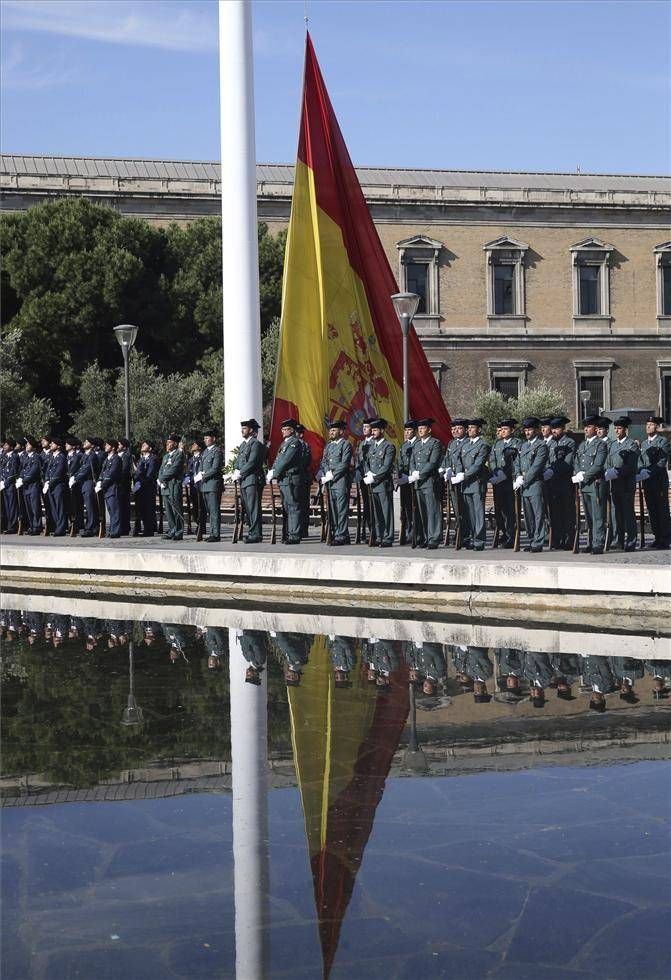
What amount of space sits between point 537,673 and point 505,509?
25.8 ft

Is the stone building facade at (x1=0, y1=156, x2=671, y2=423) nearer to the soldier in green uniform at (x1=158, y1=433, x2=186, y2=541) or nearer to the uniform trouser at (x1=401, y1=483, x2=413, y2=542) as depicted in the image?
the soldier in green uniform at (x1=158, y1=433, x2=186, y2=541)

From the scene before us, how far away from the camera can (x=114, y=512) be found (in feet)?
63.6

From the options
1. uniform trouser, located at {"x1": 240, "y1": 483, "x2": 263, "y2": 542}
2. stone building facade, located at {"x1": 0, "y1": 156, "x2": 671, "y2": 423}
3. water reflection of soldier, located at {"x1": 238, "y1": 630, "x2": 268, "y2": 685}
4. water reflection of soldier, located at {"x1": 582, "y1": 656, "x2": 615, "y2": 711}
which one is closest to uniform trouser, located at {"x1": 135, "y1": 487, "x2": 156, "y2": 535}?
uniform trouser, located at {"x1": 240, "y1": 483, "x2": 263, "y2": 542}

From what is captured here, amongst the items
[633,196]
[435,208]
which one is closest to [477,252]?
[435,208]

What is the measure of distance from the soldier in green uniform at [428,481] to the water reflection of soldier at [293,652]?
201 inches

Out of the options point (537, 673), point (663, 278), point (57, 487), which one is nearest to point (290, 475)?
point (57, 487)

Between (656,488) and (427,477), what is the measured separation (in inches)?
101

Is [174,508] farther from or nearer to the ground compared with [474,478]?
nearer to the ground

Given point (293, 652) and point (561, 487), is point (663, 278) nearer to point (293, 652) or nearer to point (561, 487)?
point (561, 487)

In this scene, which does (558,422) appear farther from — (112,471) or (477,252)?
(477,252)

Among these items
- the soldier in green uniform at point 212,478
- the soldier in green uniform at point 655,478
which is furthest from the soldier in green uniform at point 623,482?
the soldier in green uniform at point 212,478

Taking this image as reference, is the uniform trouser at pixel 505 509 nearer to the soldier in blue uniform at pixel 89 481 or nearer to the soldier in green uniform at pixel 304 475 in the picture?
the soldier in green uniform at pixel 304 475

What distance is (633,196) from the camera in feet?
195

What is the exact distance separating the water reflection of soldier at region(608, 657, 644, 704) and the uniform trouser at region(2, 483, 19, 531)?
13763 millimetres
